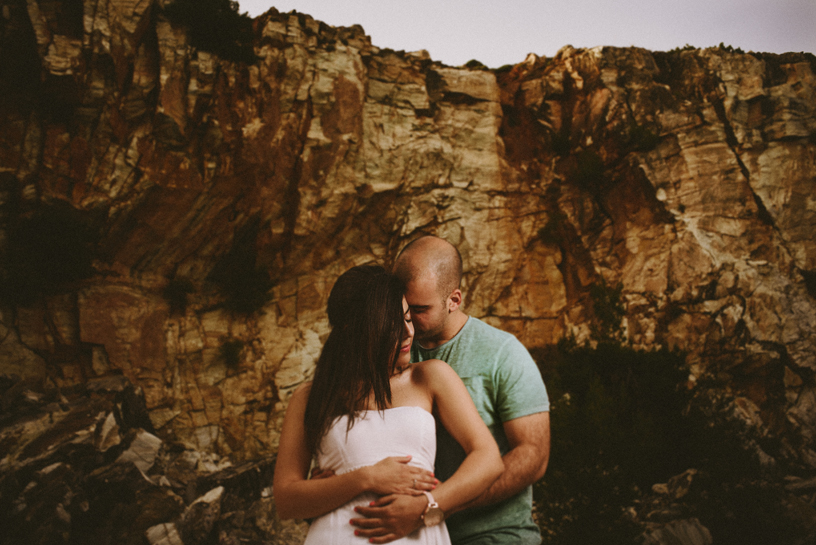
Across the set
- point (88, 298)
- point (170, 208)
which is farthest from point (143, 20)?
Result: point (88, 298)

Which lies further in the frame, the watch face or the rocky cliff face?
the rocky cliff face

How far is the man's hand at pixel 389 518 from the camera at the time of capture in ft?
5.19

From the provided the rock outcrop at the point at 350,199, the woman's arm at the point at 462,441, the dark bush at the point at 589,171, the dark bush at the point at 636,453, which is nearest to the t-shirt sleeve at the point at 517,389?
the woman's arm at the point at 462,441

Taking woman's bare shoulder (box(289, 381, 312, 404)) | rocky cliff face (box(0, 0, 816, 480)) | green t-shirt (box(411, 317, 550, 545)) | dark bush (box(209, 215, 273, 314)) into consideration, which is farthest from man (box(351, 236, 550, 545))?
dark bush (box(209, 215, 273, 314))

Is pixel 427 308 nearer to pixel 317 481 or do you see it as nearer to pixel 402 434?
pixel 402 434

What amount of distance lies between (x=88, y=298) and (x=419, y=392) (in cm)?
1053

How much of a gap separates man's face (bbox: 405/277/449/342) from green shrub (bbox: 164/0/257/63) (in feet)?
35.1

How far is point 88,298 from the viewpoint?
384 inches

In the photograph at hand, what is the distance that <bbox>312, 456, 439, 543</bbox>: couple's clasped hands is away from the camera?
1.58 metres

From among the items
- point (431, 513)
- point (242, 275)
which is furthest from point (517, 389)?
point (242, 275)

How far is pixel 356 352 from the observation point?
6.06 ft

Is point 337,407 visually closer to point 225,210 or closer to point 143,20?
point 225,210

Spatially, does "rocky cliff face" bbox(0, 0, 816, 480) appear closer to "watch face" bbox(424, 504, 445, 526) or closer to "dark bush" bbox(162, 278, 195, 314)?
"dark bush" bbox(162, 278, 195, 314)

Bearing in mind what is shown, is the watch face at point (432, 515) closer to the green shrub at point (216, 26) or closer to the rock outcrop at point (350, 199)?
the rock outcrop at point (350, 199)
